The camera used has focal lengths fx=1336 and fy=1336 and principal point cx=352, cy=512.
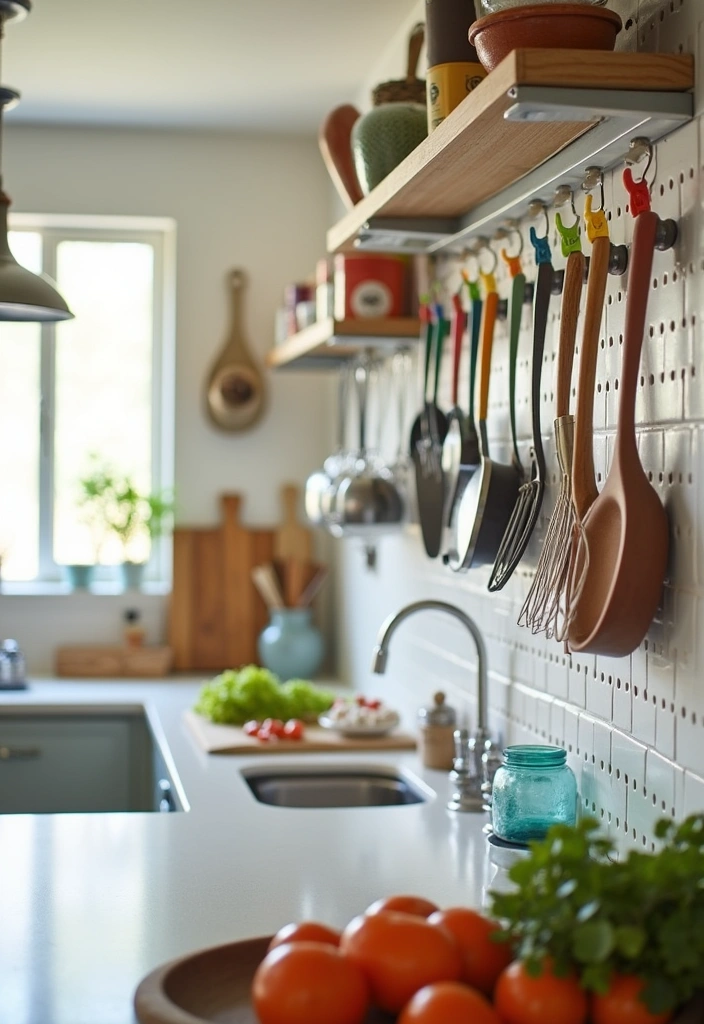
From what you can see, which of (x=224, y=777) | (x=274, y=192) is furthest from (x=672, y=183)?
(x=274, y=192)

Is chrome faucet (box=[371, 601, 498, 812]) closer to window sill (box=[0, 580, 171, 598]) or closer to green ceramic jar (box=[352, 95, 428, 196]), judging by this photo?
green ceramic jar (box=[352, 95, 428, 196])

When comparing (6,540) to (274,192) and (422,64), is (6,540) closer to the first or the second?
(274,192)

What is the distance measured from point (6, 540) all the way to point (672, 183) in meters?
2.74

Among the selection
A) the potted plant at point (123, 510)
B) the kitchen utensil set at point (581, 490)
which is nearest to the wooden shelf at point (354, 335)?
the kitchen utensil set at point (581, 490)

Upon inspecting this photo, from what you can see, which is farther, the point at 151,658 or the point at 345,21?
the point at 151,658

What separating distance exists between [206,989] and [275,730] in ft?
4.74

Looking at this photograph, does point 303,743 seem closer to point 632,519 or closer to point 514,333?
point 514,333

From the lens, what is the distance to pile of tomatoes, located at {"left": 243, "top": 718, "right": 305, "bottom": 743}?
8.75 feet

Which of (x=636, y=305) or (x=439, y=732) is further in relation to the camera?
(x=439, y=732)

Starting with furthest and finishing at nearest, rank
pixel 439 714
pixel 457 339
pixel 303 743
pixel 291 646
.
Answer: pixel 291 646 < pixel 303 743 < pixel 439 714 < pixel 457 339

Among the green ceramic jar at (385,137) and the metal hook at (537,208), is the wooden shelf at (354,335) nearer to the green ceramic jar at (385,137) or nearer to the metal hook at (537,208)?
the green ceramic jar at (385,137)

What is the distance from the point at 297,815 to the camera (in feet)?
6.84

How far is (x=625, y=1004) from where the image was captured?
3.36ft

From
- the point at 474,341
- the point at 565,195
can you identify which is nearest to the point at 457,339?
the point at 474,341
